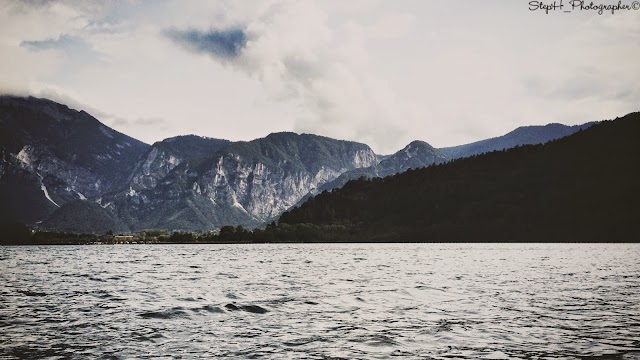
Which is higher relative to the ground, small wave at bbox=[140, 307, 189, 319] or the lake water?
the lake water

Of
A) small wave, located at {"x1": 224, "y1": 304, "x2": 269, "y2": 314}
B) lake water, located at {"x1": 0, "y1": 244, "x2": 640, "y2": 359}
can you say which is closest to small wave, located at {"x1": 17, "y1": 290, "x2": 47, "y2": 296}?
lake water, located at {"x1": 0, "y1": 244, "x2": 640, "y2": 359}

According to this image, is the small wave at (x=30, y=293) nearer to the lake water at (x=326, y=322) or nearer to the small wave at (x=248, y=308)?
the lake water at (x=326, y=322)

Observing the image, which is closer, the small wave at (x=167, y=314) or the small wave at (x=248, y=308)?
the small wave at (x=167, y=314)

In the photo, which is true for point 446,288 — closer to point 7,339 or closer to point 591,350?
point 591,350

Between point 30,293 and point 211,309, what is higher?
point 211,309

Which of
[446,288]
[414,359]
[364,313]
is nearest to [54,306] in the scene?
[364,313]

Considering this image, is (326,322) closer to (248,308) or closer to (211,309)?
(248,308)

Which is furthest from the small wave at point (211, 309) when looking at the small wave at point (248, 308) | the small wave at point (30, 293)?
the small wave at point (30, 293)

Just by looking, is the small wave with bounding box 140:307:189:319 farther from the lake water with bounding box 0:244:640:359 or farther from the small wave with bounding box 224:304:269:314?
the small wave with bounding box 224:304:269:314

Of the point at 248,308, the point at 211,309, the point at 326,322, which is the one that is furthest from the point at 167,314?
the point at 326,322

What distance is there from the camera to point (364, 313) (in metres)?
40.1

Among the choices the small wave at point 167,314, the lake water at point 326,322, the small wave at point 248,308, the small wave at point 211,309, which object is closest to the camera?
the lake water at point 326,322

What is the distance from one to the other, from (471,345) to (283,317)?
49.7 ft

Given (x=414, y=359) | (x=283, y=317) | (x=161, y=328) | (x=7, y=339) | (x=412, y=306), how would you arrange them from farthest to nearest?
(x=412, y=306)
(x=283, y=317)
(x=161, y=328)
(x=7, y=339)
(x=414, y=359)
